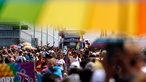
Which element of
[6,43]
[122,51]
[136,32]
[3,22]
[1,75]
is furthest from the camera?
[6,43]

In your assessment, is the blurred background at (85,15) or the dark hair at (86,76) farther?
the dark hair at (86,76)

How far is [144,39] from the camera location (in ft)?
12.9

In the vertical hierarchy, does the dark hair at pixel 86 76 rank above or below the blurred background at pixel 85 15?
below

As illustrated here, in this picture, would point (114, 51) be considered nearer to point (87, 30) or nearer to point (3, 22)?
point (87, 30)

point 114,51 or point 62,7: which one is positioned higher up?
point 62,7

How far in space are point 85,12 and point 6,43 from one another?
1438 inches

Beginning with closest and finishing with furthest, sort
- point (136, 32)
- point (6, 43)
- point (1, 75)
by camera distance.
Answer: point (136, 32)
point (1, 75)
point (6, 43)

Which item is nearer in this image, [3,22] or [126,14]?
[126,14]

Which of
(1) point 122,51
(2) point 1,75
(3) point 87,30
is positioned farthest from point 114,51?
(2) point 1,75

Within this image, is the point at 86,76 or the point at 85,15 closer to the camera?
the point at 85,15

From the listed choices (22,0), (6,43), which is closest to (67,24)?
(22,0)

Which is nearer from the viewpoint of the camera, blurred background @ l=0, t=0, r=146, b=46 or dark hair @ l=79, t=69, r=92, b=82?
blurred background @ l=0, t=0, r=146, b=46

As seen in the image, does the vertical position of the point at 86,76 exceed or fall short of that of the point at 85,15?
it falls short

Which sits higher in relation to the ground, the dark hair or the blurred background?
the blurred background
